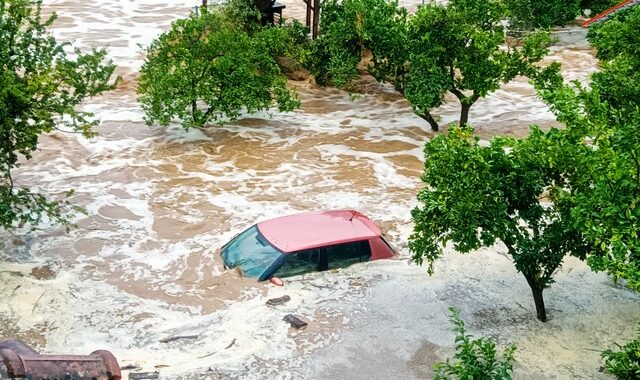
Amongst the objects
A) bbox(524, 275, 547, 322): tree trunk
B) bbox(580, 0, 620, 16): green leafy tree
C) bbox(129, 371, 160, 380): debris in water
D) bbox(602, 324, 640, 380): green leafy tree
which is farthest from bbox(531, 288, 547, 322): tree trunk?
bbox(580, 0, 620, 16): green leafy tree

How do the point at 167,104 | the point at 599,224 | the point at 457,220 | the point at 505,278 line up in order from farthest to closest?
the point at 167,104 → the point at 505,278 → the point at 457,220 → the point at 599,224

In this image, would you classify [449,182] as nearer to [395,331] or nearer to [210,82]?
[395,331]

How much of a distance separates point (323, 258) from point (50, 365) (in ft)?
16.3

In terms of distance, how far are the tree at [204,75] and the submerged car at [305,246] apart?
302 inches

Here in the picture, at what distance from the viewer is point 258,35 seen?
20922 mm

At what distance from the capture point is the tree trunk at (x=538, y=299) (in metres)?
10.5

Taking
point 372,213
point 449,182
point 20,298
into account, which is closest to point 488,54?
point 372,213

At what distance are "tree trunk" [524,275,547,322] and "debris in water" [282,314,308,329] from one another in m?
3.15

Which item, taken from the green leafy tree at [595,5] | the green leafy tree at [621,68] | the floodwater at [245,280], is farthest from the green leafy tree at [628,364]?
the green leafy tree at [595,5]

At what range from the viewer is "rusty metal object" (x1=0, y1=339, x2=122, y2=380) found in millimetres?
6703

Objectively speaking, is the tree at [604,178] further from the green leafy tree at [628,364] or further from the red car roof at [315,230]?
the red car roof at [315,230]

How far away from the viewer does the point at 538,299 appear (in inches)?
422

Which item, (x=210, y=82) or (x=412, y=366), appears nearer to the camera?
(x=412, y=366)

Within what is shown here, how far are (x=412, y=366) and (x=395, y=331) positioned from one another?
0.87 metres
